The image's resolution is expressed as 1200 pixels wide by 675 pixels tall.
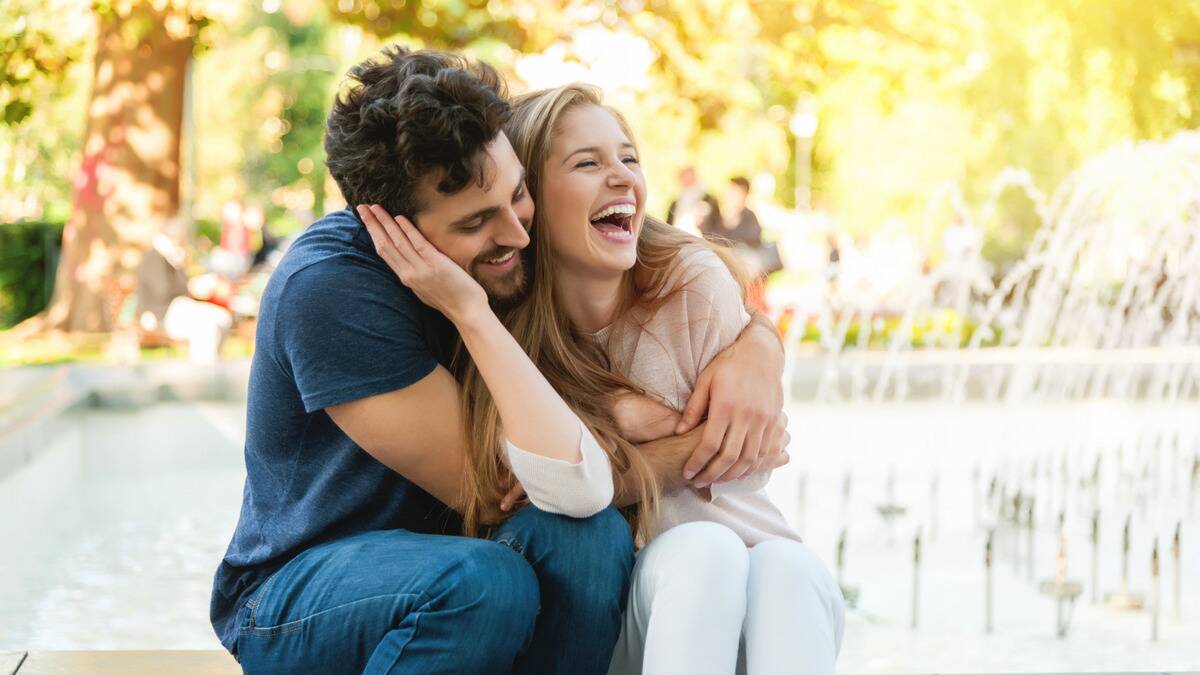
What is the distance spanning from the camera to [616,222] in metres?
2.76

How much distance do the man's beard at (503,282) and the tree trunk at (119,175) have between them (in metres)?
10.1

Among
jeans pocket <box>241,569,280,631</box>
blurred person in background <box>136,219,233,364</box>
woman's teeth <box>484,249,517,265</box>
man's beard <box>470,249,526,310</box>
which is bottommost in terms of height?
blurred person in background <box>136,219,233,364</box>

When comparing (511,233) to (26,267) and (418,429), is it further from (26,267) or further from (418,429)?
(26,267)

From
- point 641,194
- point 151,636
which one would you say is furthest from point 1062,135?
point 641,194

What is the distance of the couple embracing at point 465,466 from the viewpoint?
2.30 metres

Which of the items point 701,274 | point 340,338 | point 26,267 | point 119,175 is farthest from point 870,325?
point 340,338

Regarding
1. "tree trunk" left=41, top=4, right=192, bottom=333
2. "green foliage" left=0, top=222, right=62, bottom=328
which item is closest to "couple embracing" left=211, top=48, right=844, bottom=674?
"tree trunk" left=41, top=4, right=192, bottom=333

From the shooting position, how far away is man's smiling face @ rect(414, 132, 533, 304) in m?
2.42

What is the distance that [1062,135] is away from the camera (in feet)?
58.9

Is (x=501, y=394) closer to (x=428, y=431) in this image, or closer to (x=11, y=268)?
(x=428, y=431)

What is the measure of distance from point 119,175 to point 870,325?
21.3 feet

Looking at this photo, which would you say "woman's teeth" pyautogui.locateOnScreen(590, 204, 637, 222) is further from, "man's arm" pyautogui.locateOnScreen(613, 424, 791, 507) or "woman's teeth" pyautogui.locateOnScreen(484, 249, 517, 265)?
"man's arm" pyautogui.locateOnScreen(613, 424, 791, 507)

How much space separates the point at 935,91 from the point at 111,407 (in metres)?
14.2

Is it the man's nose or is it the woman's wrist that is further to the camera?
the man's nose
